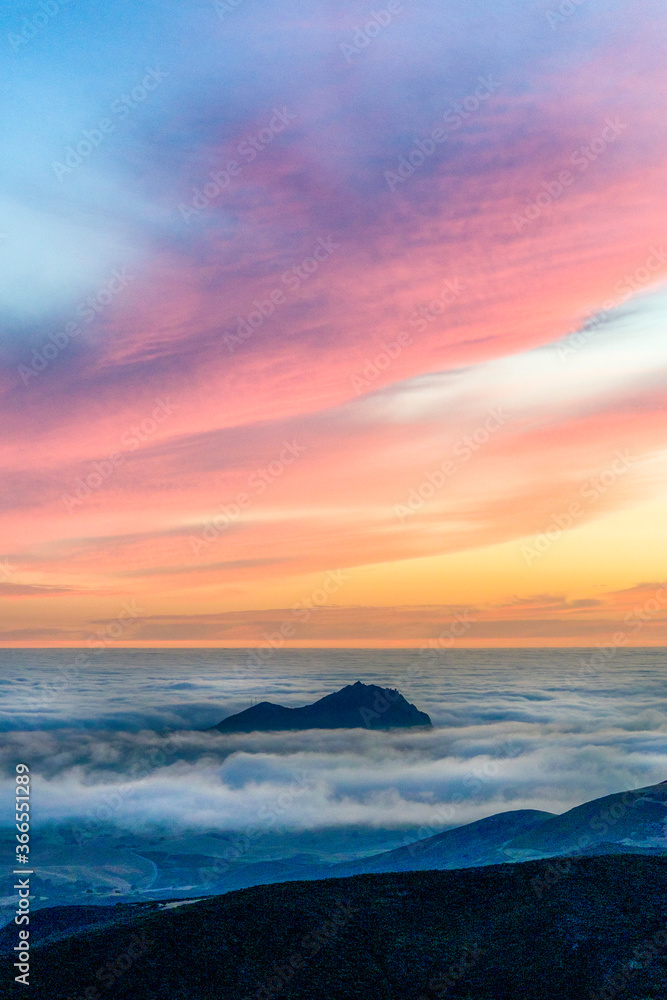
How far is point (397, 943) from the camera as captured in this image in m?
70.0

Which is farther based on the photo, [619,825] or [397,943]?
[619,825]

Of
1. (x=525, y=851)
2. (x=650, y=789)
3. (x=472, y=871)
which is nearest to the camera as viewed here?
(x=472, y=871)

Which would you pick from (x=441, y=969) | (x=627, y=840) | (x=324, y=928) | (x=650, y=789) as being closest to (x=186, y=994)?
(x=324, y=928)

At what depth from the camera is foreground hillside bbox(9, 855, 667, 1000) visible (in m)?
63.9

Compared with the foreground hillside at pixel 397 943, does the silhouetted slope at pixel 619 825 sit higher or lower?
lower

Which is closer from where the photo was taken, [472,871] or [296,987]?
[296,987]

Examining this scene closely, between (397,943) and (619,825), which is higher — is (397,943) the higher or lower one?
the higher one

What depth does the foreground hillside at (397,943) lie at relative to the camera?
63.9 meters

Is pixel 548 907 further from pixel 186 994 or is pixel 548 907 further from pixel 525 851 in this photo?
pixel 525 851

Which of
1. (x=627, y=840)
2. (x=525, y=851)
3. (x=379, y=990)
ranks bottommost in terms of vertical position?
(x=525, y=851)

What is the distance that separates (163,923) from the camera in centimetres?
7175

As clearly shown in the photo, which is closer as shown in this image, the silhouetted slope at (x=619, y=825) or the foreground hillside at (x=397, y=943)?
the foreground hillside at (x=397, y=943)

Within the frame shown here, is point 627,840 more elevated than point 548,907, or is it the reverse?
point 548,907

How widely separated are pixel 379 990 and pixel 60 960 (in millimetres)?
25226
